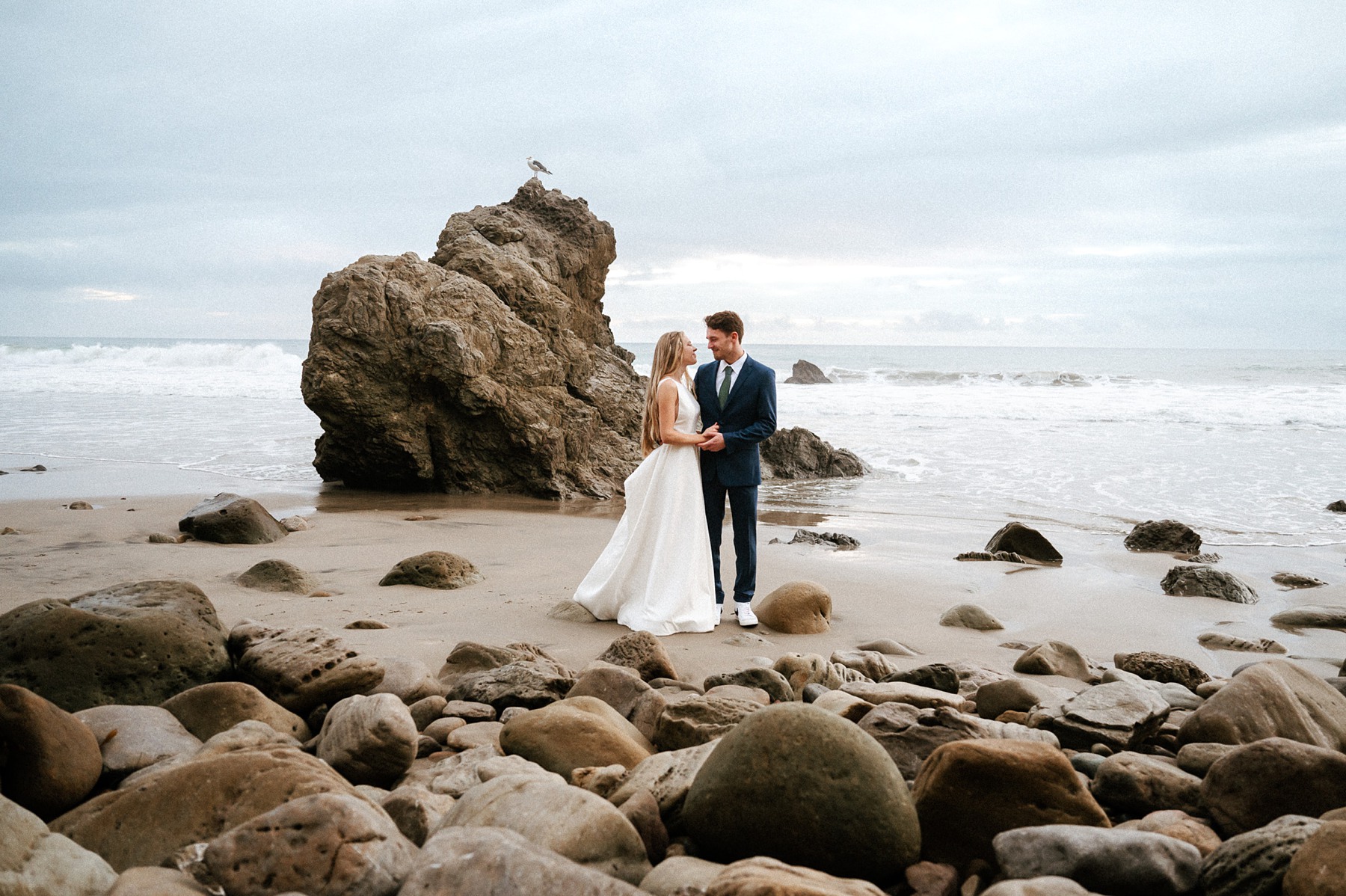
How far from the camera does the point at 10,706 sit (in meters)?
2.87

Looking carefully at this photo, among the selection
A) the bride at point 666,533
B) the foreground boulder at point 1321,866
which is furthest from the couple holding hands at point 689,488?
the foreground boulder at point 1321,866

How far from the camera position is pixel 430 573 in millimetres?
6602

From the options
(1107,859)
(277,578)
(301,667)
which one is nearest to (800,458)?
(277,578)

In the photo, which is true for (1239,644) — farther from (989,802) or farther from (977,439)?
(977,439)

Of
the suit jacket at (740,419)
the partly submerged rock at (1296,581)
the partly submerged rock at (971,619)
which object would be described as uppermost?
the suit jacket at (740,419)

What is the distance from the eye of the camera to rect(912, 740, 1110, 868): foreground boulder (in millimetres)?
2812

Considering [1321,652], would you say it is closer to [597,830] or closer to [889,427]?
[597,830]

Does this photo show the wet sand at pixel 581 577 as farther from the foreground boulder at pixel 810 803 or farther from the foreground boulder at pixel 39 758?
the foreground boulder at pixel 810 803

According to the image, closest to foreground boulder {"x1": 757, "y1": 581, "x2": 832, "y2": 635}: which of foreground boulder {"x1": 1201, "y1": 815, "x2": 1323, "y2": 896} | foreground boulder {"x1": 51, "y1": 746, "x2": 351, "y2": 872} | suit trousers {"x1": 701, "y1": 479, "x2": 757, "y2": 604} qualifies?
suit trousers {"x1": 701, "y1": 479, "x2": 757, "y2": 604}

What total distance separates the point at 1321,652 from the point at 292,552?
7431mm

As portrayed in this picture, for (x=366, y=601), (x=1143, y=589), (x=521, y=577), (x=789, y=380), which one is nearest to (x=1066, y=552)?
(x=1143, y=589)

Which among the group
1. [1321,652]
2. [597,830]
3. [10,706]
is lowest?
[1321,652]

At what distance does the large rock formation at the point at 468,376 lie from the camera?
1065 centimetres

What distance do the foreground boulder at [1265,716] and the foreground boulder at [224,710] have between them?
3670mm
